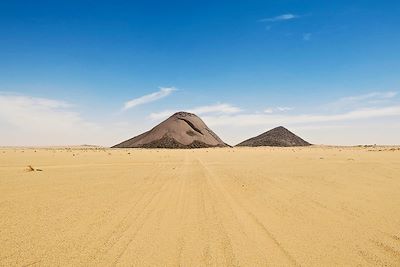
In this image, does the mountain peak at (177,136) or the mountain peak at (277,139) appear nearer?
the mountain peak at (177,136)

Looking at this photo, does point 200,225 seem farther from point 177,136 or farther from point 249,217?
point 177,136

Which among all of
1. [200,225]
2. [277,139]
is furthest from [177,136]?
[200,225]

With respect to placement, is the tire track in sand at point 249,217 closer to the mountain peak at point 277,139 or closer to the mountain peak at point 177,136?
the mountain peak at point 177,136

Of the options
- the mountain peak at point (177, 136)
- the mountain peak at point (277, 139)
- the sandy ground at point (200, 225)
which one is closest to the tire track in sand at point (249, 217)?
the sandy ground at point (200, 225)

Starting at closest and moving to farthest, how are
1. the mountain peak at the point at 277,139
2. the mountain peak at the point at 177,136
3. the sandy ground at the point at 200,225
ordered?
the sandy ground at the point at 200,225 → the mountain peak at the point at 177,136 → the mountain peak at the point at 277,139

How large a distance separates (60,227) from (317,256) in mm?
3618

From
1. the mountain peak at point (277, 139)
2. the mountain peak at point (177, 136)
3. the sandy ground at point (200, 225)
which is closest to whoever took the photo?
the sandy ground at point (200, 225)

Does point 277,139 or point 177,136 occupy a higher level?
point 277,139

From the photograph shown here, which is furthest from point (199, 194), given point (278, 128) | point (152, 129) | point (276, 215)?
point (278, 128)

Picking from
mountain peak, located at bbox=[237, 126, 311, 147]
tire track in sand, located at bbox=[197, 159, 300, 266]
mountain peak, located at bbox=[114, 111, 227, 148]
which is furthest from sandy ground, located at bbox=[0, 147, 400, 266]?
mountain peak, located at bbox=[237, 126, 311, 147]

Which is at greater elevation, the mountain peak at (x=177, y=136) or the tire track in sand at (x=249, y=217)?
the mountain peak at (x=177, y=136)

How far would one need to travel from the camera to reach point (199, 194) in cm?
854

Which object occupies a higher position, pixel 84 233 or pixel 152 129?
pixel 152 129

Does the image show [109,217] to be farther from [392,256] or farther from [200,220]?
[392,256]
